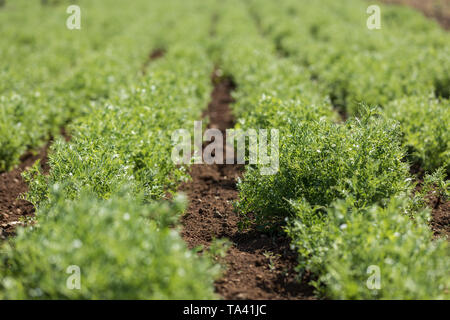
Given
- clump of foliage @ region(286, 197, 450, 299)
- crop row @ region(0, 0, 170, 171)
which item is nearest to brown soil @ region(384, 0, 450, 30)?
crop row @ region(0, 0, 170, 171)

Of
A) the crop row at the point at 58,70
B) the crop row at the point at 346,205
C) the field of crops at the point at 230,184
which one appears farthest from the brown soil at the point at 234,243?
the crop row at the point at 58,70

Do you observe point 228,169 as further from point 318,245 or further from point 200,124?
point 318,245

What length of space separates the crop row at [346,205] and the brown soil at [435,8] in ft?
51.1

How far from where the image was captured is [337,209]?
2.86 m

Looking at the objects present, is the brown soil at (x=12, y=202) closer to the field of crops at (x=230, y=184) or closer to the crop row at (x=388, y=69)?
the field of crops at (x=230, y=184)

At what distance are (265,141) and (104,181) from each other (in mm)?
1735

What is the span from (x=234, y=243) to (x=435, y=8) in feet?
71.3

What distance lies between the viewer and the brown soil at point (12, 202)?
4285 millimetres

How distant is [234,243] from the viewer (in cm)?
387

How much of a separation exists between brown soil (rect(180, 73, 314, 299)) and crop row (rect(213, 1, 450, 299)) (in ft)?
0.59

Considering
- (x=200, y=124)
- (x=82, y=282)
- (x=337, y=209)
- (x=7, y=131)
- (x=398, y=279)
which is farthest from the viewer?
(x=200, y=124)

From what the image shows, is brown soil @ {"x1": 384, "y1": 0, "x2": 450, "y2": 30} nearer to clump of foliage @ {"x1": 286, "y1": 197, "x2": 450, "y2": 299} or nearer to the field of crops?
the field of crops

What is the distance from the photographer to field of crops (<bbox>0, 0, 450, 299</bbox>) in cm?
237
